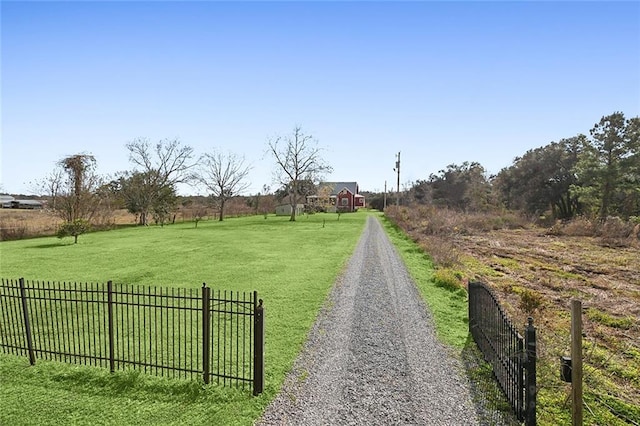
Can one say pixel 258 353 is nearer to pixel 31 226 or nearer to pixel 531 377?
pixel 531 377

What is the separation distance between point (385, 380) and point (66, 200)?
3931cm

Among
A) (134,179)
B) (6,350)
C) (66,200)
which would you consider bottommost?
(6,350)

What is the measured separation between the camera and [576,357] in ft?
14.0

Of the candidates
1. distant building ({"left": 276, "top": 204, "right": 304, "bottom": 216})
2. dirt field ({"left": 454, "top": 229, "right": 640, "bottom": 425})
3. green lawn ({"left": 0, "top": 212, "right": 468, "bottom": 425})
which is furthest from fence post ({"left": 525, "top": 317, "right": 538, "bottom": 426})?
distant building ({"left": 276, "top": 204, "right": 304, "bottom": 216})

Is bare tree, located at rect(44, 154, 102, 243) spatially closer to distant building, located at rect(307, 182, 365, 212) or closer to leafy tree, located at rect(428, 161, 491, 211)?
distant building, located at rect(307, 182, 365, 212)

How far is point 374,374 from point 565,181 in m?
47.1

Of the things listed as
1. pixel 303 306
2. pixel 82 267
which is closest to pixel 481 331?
pixel 303 306

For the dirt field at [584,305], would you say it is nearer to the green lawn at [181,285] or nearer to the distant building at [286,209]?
the green lawn at [181,285]

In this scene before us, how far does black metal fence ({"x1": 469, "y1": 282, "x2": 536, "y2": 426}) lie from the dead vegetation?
19.1 inches

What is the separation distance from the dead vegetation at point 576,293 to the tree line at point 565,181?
6.51 m

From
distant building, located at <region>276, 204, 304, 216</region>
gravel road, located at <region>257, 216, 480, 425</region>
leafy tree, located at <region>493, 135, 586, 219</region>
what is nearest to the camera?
gravel road, located at <region>257, 216, 480, 425</region>

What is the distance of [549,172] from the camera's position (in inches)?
1718

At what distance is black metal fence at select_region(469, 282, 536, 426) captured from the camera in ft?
15.3

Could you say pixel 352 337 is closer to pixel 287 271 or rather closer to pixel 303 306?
pixel 303 306
